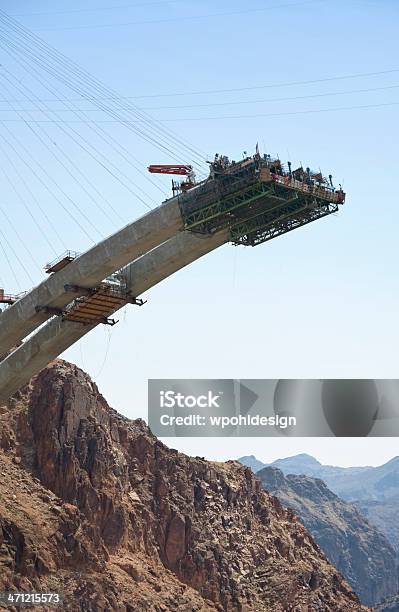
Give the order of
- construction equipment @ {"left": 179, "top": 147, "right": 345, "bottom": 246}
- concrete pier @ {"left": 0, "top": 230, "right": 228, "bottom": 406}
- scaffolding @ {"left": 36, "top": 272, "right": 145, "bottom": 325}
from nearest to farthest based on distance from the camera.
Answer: construction equipment @ {"left": 179, "top": 147, "right": 345, "bottom": 246} → concrete pier @ {"left": 0, "top": 230, "right": 228, "bottom": 406} → scaffolding @ {"left": 36, "top": 272, "right": 145, "bottom": 325}

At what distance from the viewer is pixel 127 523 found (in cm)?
11419

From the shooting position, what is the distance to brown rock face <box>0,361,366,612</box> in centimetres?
10131

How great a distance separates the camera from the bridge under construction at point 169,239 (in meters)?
62.7

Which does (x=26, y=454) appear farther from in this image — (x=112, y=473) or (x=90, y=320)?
(x=90, y=320)

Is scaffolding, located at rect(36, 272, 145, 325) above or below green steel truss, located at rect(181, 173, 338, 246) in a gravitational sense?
below

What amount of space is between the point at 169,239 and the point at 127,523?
51.8m

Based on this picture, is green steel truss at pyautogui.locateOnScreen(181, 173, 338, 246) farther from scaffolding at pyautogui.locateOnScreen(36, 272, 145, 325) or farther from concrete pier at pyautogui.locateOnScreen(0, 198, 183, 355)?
scaffolding at pyautogui.locateOnScreen(36, 272, 145, 325)

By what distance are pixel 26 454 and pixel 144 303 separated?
43176mm

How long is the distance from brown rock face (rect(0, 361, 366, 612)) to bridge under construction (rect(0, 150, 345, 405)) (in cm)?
2648

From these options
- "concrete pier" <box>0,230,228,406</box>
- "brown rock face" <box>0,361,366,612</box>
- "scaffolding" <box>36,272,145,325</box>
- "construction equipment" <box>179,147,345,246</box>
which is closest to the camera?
"construction equipment" <box>179,147,345,246</box>

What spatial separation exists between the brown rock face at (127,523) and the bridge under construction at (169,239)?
26481 mm

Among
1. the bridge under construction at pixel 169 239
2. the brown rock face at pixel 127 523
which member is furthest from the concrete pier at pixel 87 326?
the brown rock face at pixel 127 523

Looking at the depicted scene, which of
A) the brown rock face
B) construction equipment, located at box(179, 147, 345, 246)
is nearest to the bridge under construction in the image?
construction equipment, located at box(179, 147, 345, 246)

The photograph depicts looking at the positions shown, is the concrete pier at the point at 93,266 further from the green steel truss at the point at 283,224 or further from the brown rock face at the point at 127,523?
the brown rock face at the point at 127,523
